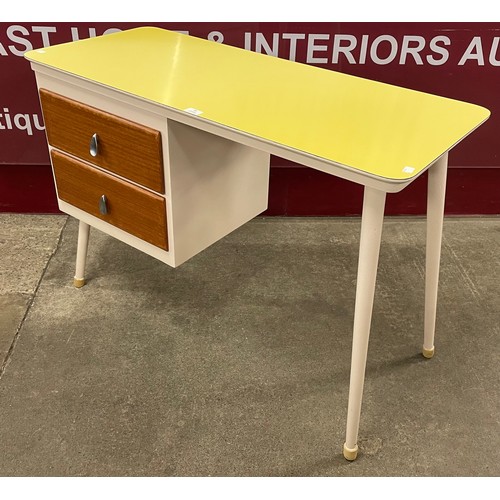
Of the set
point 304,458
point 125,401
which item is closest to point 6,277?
point 125,401

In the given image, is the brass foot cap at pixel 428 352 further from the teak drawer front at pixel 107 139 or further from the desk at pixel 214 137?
the teak drawer front at pixel 107 139

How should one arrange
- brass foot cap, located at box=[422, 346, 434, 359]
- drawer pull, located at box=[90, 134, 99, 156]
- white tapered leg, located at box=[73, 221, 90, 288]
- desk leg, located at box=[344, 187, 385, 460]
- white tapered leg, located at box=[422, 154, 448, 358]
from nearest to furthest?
desk leg, located at box=[344, 187, 385, 460]
white tapered leg, located at box=[422, 154, 448, 358]
drawer pull, located at box=[90, 134, 99, 156]
brass foot cap, located at box=[422, 346, 434, 359]
white tapered leg, located at box=[73, 221, 90, 288]

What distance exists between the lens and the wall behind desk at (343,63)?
204 cm

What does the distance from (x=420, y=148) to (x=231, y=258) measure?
3.68 ft

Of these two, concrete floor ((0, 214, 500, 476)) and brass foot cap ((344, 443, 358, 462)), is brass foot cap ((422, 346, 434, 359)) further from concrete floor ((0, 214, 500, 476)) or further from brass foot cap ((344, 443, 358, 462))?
brass foot cap ((344, 443, 358, 462))

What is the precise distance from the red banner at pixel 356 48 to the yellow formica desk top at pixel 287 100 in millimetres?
323

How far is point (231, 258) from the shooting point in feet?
7.22

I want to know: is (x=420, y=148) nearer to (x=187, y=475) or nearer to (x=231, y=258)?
(x=187, y=475)

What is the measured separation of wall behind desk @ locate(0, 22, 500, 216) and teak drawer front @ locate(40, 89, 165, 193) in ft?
1.86

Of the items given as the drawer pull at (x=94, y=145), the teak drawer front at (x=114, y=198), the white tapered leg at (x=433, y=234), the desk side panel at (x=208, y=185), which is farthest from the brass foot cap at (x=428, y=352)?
the drawer pull at (x=94, y=145)

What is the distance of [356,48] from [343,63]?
2.7 inches

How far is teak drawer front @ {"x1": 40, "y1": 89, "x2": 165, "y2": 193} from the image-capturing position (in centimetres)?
144

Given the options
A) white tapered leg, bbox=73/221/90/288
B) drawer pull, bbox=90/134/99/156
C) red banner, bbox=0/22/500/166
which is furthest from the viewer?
red banner, bbox=0/22/500/166

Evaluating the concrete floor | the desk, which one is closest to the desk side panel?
the desk
